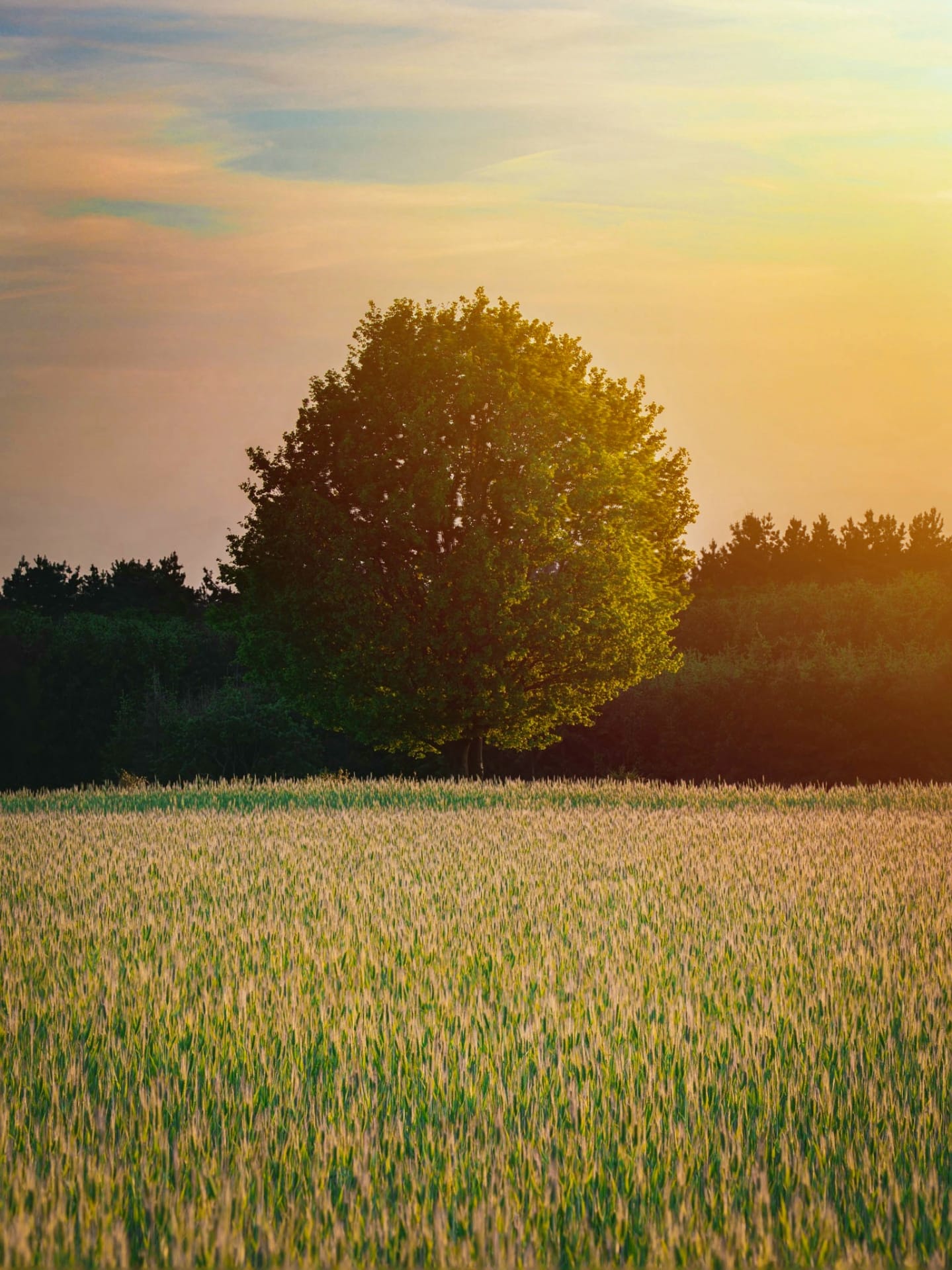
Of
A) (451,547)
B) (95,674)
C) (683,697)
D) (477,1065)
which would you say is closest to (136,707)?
(95,674)

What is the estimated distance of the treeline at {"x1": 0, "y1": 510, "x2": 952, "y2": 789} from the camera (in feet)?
100

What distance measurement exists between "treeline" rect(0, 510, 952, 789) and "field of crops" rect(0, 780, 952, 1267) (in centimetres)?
1729

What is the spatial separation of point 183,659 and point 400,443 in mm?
25304

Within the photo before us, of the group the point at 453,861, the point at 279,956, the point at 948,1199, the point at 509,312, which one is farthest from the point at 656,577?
the point at 948,1199

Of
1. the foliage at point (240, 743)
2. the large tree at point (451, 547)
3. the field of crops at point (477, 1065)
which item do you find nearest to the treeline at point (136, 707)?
the foliage at point (240, 743)

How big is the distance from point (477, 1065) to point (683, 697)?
26.8 m

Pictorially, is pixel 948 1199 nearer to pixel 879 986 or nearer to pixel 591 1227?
pixel 591 1227

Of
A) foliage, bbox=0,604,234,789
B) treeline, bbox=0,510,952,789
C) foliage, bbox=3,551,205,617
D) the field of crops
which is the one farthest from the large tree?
foliage, bbox=3,551,205,617

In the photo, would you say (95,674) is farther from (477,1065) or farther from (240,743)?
(477,1065)

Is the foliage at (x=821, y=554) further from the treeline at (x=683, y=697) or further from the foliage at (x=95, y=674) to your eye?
the foliage at (x=95, y=674)

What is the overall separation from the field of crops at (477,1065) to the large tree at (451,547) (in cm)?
1148

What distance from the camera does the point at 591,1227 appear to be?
4.14 m

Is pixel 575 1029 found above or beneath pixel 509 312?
beneath

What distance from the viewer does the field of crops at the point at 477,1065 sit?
408cm
